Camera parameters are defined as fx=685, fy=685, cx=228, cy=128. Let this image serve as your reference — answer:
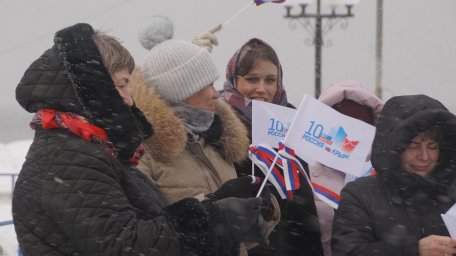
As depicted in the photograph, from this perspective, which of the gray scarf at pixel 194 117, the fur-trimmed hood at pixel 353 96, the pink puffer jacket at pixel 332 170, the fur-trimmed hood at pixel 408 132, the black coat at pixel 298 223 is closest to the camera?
the fur-trimmed hood at pixel 408 132

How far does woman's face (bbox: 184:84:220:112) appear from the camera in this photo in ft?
10.1

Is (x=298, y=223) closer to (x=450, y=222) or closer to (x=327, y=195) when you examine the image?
(x=327, y=195)

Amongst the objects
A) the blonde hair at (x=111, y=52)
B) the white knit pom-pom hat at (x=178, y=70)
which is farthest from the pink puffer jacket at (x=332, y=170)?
the blonde hair at (x=111, y=52)

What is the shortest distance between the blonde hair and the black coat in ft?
4.11

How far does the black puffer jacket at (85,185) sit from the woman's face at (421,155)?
1078mm

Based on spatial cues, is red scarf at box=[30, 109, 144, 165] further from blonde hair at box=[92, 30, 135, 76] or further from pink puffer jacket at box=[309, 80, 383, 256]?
pink puffer jacket at box=[309, 80, 383, 256]

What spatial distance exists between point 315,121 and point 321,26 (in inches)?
542

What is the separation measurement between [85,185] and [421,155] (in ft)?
5.05

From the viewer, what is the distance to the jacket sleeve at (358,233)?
107 inches

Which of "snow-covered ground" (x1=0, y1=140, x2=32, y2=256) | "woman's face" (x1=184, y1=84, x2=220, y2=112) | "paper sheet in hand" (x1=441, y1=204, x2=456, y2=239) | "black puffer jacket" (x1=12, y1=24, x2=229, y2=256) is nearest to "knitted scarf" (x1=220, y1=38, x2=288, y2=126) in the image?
"woman's face" (x1=184, y1=84, x2=220, y2=112)

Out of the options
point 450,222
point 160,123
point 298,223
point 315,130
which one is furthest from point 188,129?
point 450,222

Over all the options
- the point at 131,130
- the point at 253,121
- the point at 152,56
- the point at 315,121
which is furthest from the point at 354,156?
the point at 131,130

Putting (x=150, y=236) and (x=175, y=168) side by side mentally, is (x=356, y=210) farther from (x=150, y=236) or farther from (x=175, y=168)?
(x=150, y=236)

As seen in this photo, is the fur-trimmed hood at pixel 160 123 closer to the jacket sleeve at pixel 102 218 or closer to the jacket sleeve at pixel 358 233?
the jacket sleeve at pixel 102 218
